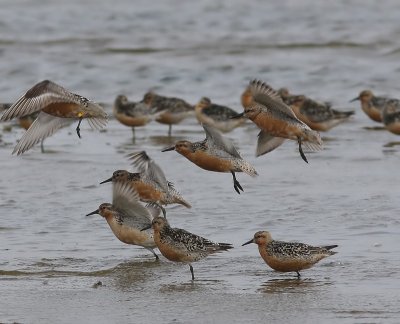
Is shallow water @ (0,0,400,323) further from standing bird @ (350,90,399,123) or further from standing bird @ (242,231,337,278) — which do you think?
standing bird @ (350,90,399,123)

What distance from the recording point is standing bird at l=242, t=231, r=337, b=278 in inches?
345

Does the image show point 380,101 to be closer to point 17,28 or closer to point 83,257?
point 83,257

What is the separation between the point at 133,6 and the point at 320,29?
19.9 ft

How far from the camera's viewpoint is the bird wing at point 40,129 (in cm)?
1107

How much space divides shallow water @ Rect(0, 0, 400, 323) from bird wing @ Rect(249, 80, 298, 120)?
4.01 ft

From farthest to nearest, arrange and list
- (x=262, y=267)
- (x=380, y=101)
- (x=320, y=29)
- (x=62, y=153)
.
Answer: (x=320, y=29) < (x=380, y=101) < (x=62, y=153) < (x=262, y=267)

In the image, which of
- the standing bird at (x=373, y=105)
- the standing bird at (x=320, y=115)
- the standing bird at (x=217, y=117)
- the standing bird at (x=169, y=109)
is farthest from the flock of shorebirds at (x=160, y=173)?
the standing bird at (x=373, y=105)

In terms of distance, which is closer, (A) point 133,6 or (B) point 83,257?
(B) point 83,257

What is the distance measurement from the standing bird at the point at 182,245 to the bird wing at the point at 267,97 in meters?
1.51

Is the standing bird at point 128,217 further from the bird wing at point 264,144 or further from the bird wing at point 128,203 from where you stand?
the bird wing at point 264,144

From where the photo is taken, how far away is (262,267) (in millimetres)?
9250

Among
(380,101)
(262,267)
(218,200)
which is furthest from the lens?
(380,101)

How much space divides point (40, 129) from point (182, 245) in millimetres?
2912

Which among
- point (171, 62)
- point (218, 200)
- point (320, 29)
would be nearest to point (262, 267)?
point (218, 200)
